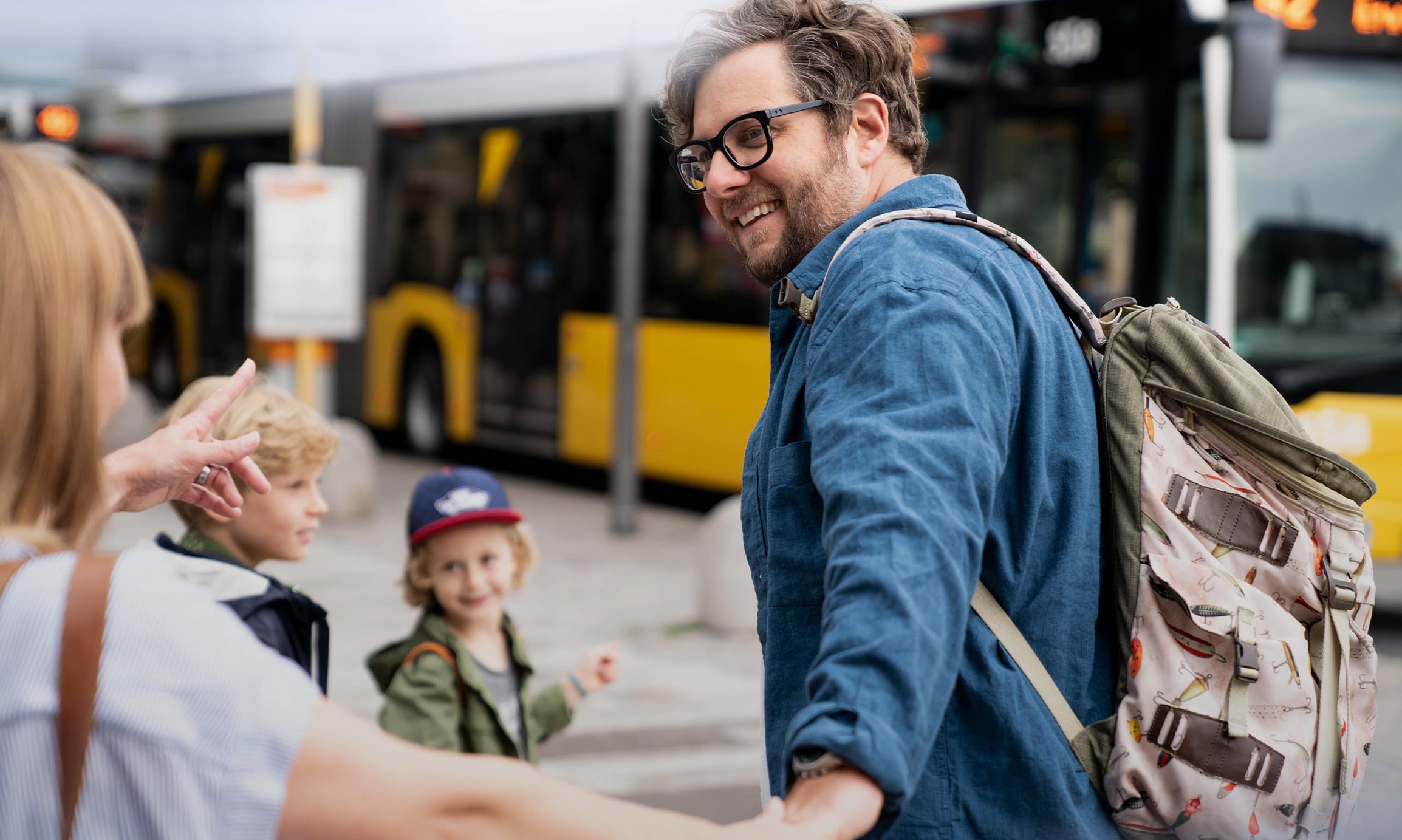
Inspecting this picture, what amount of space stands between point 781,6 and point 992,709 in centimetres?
99

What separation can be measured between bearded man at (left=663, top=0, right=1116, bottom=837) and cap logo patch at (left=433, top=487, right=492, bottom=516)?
1749 millimetres

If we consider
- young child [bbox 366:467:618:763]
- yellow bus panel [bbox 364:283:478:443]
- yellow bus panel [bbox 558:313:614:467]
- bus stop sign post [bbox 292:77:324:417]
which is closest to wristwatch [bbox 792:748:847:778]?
young child [bbox 366:467:618:763]

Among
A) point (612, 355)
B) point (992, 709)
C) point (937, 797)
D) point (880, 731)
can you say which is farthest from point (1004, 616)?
point (612, 355)

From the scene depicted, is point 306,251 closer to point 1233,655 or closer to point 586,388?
point 586,388

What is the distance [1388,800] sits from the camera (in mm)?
4730

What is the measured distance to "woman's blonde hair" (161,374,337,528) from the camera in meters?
3.08

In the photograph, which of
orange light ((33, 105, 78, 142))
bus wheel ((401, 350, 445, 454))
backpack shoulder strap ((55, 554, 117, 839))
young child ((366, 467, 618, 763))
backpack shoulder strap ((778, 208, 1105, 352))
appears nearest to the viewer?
backpack shoulder strap ((55, 554, 117, 839))

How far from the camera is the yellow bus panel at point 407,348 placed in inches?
544

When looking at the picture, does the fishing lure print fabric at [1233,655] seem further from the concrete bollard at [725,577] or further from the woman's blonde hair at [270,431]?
the concrete bollard at [725,577]

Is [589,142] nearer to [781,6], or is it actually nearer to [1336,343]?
[1336,343]

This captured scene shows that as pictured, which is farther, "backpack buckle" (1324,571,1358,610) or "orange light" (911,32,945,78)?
"orange light" (911,32,945,78)

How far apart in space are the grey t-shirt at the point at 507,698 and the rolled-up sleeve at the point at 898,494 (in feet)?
6.81

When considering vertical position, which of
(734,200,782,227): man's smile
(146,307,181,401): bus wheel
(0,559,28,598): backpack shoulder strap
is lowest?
(146,307,181,401): bus wheel

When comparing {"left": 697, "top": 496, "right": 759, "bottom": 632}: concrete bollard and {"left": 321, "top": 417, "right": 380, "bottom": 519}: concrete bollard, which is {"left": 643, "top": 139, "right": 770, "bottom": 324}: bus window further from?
{"left": 697, "top": 496, "right": 759, "bottom": 632}: concrete bollard
